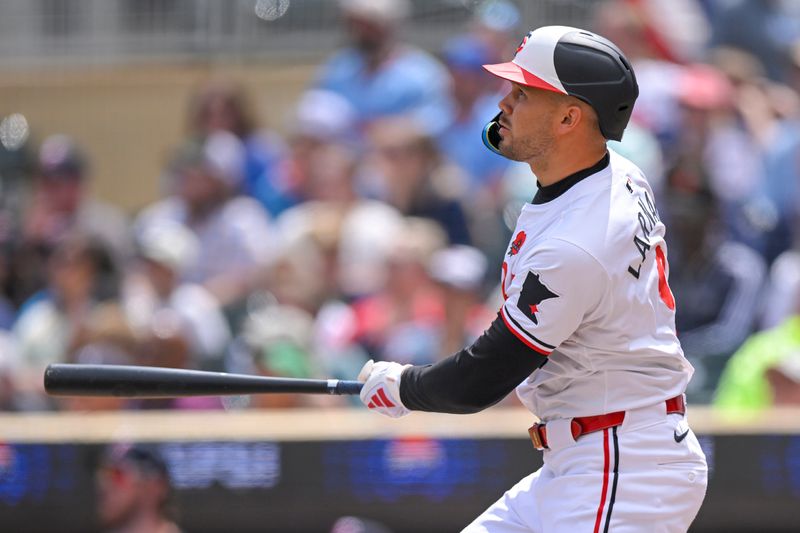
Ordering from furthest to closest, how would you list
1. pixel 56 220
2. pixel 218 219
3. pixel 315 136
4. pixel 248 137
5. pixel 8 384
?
1. pixel 248 137
2. pixel 56 220
3. pixel 315 136
4. pixel 218 219
5. pixel 8 384

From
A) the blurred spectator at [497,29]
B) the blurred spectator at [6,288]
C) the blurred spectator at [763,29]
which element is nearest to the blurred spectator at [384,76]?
the blurred spectator at [497,29]

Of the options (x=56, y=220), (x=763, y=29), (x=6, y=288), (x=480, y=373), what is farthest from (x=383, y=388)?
(x=763, y=29)

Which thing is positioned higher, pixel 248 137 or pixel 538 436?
pixel 538 436

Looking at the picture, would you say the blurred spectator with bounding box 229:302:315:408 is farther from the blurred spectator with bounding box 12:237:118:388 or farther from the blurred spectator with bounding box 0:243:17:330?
the blurred spectator with bounding box 0:243:17:330

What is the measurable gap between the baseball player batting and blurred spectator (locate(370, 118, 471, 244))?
4057 mm

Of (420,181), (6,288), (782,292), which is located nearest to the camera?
(782,292)

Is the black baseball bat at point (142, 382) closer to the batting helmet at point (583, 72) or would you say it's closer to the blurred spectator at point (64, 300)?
the batting helmet at point (583, 72)

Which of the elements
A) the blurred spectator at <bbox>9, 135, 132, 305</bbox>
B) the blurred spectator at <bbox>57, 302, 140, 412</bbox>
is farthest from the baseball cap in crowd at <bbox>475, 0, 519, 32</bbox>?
the blurred spectator at <bbox>57, 302, 140, 412</bbox>

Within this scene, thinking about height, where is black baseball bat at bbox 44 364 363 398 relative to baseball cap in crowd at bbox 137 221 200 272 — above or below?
above

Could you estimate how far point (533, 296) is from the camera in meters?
3.27

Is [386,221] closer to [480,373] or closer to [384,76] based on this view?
[384,76]

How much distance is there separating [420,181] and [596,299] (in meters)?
4.47

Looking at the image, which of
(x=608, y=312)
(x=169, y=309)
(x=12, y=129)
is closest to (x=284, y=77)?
(x=12, y=129)

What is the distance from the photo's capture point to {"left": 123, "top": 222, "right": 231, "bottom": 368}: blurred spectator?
7.20 metres
